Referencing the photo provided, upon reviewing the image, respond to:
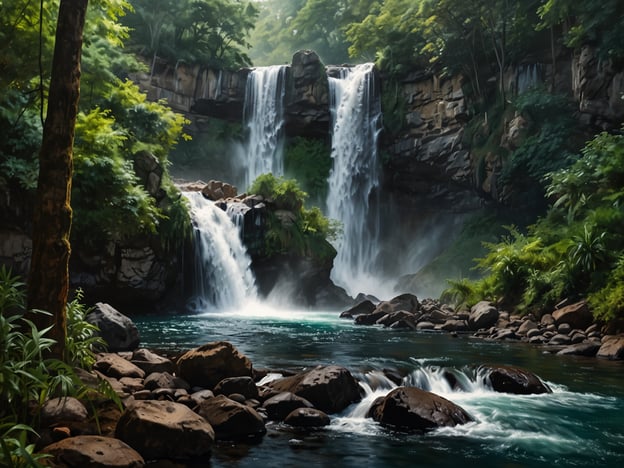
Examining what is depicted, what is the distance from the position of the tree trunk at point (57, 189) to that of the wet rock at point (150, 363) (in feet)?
6.87

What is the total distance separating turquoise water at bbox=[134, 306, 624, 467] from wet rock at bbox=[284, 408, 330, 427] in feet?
0.48

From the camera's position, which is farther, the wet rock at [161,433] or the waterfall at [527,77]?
the waterfall at [527,77]

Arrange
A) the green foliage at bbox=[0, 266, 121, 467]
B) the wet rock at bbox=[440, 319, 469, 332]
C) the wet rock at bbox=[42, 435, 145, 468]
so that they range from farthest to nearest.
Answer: the wet rock at bbox=[440, 319, 469, 332], the wet rock at bbox=[42, 435, 145, 468], the green foliage at bbox=[0, 266, 121, 467]

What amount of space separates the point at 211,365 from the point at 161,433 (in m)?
2.25

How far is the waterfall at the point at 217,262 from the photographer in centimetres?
2306

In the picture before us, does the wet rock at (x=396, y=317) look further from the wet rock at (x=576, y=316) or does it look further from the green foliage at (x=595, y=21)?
the green foliage at (x=595, y=21)

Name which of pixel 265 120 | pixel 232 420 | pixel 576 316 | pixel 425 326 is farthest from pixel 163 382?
pixel 265 120

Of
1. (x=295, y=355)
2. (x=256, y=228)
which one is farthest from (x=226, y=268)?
(x=295, y=355)

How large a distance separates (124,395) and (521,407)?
17.1 feet

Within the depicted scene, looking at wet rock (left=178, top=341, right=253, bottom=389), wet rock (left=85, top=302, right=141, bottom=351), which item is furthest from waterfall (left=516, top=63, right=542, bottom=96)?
wet rock (left=178, top=341, right=253, bottom=389)

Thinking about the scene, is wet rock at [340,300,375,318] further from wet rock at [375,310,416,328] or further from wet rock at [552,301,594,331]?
wet rock at [552,301,594,331]

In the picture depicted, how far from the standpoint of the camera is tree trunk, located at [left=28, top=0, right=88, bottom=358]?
5457 millimetres

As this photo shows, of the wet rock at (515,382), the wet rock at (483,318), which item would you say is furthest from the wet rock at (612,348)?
the wet rock at (483,318)

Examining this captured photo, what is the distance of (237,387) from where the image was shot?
701cm
